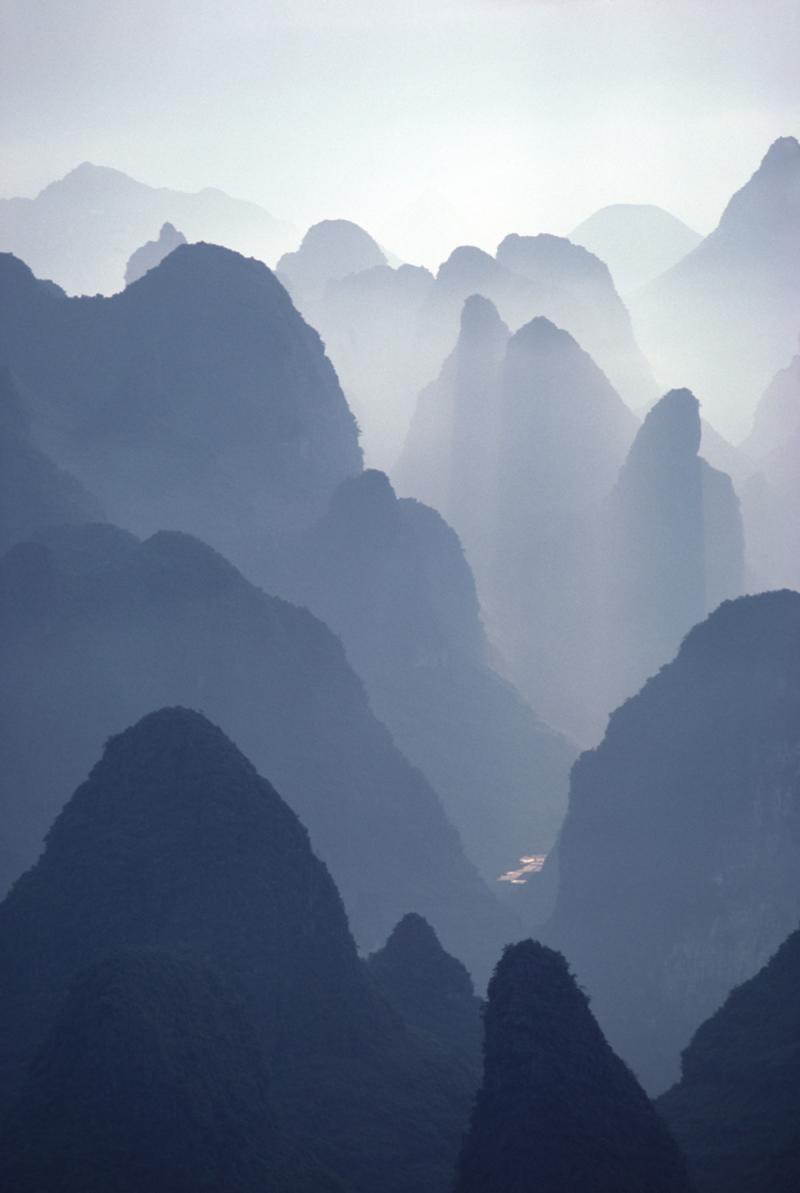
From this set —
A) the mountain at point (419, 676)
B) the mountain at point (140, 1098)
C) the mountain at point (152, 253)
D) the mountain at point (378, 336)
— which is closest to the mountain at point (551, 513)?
the mountain at point (419, 676)

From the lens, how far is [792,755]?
53.2 meters

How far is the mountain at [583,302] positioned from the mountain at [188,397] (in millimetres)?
67614

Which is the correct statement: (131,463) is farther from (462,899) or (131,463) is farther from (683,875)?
(683,875)

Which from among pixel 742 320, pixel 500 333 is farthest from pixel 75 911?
pixel 742 320

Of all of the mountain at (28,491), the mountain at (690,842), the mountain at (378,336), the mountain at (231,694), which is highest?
the mountain at (378,336)

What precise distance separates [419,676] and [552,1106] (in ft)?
180

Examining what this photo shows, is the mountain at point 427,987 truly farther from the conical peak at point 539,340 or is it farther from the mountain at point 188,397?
the conical peak at point 539,340

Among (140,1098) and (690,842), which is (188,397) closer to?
(690,842)

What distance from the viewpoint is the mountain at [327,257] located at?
610ft

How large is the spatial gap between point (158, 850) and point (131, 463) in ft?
164

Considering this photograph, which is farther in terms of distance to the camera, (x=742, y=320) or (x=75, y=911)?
(x=742, y=320)

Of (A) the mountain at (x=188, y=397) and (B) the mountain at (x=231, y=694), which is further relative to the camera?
(A) the mountain at (x=188, y=397)

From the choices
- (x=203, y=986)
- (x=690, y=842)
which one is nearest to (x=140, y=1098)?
(x=203, y=986)

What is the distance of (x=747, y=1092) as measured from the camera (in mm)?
31391
